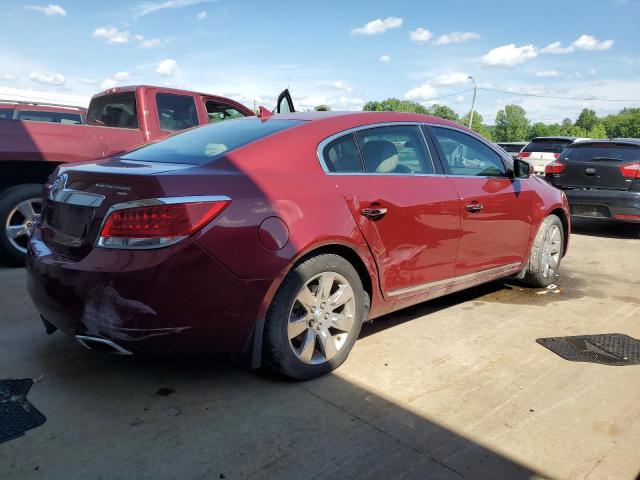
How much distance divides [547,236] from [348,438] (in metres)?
3.36

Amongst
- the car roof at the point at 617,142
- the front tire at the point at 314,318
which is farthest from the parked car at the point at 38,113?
the car roof at the point at 617,142

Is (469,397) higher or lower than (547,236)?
lower

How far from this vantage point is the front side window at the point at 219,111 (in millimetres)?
7117

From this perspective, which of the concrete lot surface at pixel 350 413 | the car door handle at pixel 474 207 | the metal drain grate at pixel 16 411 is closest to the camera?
the concrete lot surface at pixel 350 413

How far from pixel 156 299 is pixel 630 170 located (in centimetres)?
753

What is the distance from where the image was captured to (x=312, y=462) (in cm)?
231

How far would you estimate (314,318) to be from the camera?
9.87 ft

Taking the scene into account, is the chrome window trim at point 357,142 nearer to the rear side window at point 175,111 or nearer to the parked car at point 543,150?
the rear side window at point 175,111

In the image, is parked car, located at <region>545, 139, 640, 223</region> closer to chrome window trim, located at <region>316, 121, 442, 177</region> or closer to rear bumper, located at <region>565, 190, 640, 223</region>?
rear bumper, located at <region>565, 190, 640, 223</region>

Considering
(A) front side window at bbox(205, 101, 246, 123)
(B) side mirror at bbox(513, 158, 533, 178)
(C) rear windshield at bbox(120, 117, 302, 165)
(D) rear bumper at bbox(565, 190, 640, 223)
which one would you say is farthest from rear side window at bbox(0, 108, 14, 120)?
(D) rear bumper at bbox(565, 190, 640, 223)

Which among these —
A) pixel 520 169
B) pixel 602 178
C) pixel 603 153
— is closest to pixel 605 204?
pixel 602 178

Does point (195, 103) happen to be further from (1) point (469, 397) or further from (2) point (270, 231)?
(1) point (469, 397)

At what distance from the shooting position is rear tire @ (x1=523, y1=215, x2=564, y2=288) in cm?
495

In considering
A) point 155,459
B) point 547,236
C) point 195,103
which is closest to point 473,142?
point 547,236
